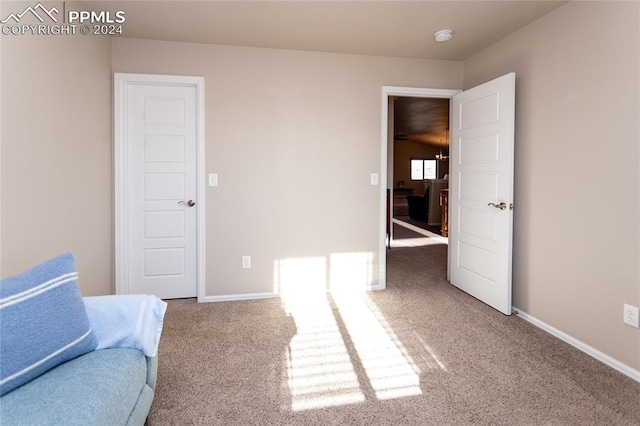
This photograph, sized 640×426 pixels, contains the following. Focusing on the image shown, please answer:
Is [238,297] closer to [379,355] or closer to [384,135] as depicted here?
[379,355]

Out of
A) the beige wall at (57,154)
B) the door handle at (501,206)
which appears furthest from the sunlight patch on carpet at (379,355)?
the beige wall at (57,154)

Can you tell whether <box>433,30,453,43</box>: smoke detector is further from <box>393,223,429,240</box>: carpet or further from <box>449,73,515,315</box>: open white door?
<box>393,223,429,240</box>: carpet

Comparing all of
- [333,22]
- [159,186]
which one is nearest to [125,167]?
[159,186]

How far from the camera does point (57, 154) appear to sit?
244cm

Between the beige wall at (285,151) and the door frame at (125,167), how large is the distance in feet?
0.22

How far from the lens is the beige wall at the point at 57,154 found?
200 cm

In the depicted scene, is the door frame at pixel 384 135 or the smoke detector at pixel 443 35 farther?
the door frame at pixel 384 135

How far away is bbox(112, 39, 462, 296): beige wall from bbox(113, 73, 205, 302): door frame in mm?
68

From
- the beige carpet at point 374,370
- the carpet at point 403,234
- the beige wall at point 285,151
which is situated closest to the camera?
the beige carpet at point 374,370

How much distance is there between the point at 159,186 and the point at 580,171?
336 centimetres

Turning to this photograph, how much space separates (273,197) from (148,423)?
2233 mm

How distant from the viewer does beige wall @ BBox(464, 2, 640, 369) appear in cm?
233

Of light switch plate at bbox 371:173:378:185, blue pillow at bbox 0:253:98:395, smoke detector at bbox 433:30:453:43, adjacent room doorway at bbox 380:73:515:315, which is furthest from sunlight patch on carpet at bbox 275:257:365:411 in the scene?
smoke detector at bbox 433:30:453:43

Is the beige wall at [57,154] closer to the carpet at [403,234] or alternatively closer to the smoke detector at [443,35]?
the smoke detector at [443,35]
